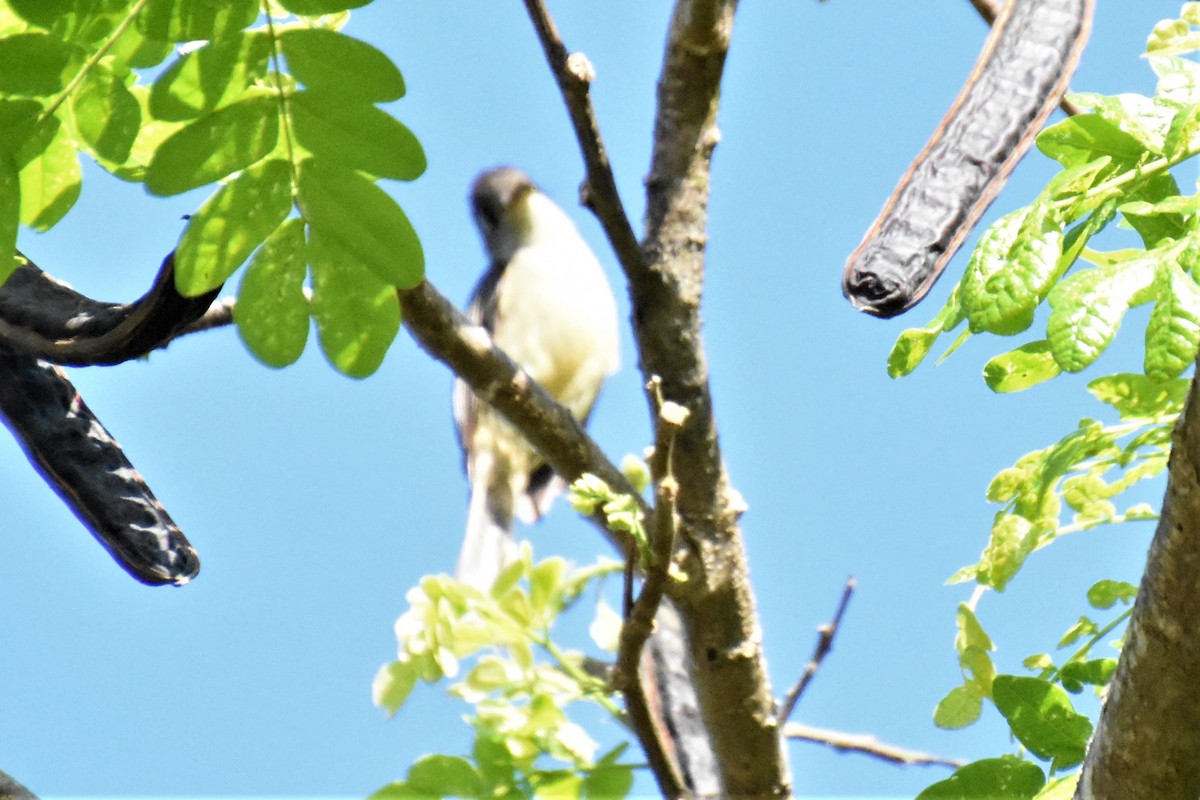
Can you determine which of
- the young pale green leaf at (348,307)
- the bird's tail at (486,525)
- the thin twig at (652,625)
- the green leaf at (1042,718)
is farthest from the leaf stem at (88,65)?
the bird's tail at (486,525)

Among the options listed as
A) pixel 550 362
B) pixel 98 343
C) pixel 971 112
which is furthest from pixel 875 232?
pixel 550 362

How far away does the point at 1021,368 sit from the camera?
5.66 feet

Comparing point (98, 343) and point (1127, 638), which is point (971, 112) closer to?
point (1127, 638)

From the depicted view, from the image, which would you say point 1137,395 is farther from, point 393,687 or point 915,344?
point 393,687

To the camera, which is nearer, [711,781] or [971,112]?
[971,112]

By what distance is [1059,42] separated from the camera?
75.7 inches

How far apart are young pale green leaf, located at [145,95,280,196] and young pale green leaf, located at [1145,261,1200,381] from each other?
0.89m

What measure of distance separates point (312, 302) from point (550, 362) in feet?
13.4

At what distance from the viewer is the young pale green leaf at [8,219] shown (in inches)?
56.8

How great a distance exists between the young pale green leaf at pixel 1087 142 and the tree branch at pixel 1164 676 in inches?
13.2

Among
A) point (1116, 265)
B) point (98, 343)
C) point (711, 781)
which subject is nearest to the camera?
point (1116, 265)

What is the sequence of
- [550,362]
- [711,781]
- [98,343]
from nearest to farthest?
[98,343]
[711,781]
[550,362]

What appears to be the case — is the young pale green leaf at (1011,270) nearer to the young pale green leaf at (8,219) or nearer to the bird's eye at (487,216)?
the young pale green leaf at (8,219)

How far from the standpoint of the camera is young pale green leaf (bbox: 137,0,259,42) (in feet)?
4.71
